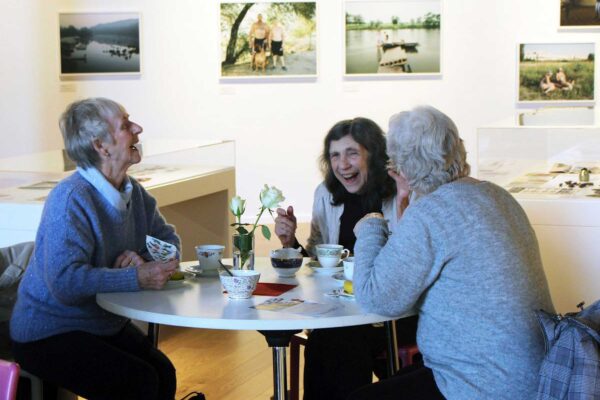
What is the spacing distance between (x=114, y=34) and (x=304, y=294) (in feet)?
25.2

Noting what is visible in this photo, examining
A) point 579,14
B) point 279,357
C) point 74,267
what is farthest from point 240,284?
point 579,14

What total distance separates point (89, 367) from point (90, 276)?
1.00 feet

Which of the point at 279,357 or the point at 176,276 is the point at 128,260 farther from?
the point at 279,357

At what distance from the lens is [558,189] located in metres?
5.45

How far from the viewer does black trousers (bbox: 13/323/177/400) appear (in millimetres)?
3148

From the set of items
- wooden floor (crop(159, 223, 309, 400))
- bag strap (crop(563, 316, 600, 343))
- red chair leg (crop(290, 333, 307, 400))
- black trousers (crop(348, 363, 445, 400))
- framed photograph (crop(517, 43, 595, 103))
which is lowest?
wooden floor (crop(159, 223, 309, 400))

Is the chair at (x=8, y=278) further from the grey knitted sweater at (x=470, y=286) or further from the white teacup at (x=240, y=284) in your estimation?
the grey knitted sweater at (x=470, y=286)

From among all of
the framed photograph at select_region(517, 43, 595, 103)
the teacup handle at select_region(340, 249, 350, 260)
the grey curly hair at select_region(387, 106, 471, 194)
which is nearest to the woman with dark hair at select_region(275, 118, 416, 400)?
the teacup handle at select_region(340, 249, 350, 260)

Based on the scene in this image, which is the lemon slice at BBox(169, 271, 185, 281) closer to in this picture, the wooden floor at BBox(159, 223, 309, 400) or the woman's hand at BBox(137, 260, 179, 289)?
the woman's hand at BBox(137, 260, 179, 289)

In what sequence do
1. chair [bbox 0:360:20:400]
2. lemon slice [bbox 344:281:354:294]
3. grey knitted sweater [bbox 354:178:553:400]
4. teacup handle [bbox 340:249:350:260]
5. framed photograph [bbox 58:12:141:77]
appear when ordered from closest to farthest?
chair [bbox 0:360:20:400]
grey knitted sweater [bbox 354:178:553:400]
lemon slice [bbox 344:281:354:294]
teacup handle [bbox 340:249:350:260]
framed photograph [bbox 58:12:141:77]

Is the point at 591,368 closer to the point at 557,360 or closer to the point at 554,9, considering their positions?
the point at 557,360

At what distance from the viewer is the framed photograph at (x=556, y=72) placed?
982cm

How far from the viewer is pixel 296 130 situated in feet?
34.0

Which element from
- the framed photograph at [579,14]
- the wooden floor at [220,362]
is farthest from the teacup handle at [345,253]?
the framed photograph at [579,14]
